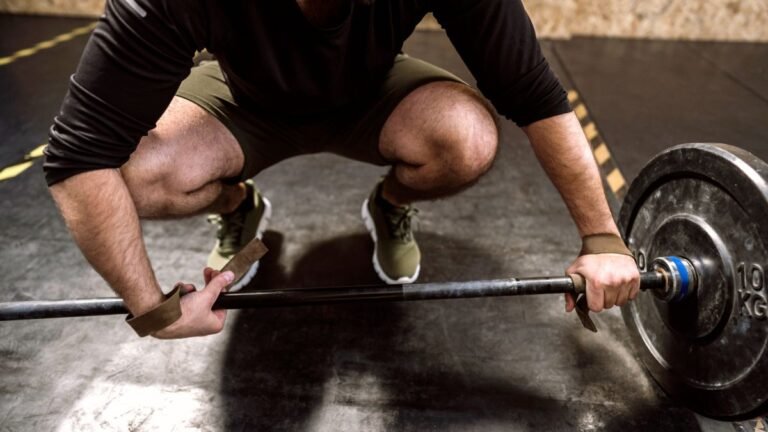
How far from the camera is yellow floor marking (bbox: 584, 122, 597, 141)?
2.19 m

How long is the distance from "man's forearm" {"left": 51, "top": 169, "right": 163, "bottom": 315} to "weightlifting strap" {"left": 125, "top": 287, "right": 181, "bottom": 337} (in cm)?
2

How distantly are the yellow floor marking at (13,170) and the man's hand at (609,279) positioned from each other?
1803 mm

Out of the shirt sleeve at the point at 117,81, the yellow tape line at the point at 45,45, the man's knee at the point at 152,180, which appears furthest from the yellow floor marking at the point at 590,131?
the yellow tape line at the point at 45,45

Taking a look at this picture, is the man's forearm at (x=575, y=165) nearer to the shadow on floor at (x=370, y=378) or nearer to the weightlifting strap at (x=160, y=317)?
the shadow on floor at (x=370, y=378)

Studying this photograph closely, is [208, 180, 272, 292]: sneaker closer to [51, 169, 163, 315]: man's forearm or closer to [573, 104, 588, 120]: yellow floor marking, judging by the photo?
[51, 169, 163, 315]: man's forearm

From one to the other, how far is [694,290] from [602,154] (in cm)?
114

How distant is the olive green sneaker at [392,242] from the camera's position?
1.39 m

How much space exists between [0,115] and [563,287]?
233 cm

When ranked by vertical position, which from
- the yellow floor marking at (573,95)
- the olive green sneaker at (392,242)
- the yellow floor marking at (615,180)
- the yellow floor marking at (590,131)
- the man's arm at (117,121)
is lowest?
the yellow floor marking at (590,131)

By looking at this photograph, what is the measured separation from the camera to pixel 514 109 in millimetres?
994

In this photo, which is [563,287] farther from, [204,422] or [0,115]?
[0,115]

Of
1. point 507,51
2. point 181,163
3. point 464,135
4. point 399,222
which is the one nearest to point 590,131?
point 399,222

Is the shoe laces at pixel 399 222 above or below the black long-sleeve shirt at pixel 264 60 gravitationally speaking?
below

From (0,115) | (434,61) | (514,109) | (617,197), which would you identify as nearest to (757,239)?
(514,109)
